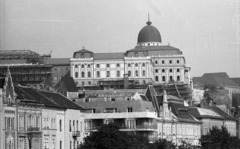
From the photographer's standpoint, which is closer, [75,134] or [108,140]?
[108,140]

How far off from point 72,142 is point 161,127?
30799 millimetres

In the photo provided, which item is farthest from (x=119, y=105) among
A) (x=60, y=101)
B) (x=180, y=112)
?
(x=180, y=112)

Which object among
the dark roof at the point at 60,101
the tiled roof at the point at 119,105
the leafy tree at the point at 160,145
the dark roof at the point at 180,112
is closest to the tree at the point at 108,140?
the dark roof at the point at 60,101

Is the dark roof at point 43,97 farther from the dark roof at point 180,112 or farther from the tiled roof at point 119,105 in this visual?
the dark roof at point 180,112

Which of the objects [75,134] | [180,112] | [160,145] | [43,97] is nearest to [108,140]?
[43,97]

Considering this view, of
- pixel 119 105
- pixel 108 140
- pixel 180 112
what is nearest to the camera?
pixel 108 140

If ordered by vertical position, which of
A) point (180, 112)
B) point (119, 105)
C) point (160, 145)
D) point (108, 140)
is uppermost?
point (119, 105)

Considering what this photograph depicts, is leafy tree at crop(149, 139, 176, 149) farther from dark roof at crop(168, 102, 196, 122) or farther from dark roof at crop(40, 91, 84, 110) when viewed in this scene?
dark roof at crop(168, 102, 196, 122)

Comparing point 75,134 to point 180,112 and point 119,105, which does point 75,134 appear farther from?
point 180,112

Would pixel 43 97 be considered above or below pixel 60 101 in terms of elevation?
above

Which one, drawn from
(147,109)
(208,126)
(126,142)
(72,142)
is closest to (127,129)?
(147,109)

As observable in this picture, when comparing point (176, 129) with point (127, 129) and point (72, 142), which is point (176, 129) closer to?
point (127, 129)

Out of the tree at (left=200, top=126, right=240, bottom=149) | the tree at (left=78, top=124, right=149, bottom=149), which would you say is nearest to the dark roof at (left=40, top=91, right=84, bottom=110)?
the tree at (left=78, top=124, right=149, bottom=149)

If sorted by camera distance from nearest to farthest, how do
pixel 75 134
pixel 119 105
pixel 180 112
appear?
pixel 75 134
pixel 119 105
pixel 180 112
